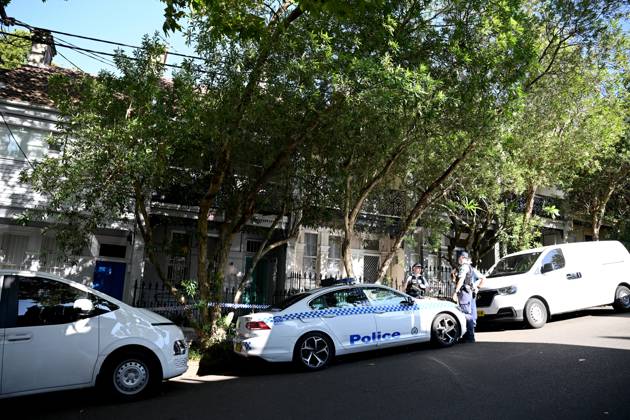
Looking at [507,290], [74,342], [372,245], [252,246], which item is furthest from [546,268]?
[252,246]

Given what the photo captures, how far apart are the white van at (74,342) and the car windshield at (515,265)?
8159 millimetres

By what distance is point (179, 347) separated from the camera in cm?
688

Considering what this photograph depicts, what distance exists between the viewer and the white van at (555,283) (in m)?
10.7

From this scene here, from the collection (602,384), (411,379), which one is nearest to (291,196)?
(411,379)

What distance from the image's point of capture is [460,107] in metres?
9.91

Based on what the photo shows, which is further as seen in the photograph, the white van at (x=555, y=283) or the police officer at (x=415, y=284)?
the police officer at (x=415, y=284)

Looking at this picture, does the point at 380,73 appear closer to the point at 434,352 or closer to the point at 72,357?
the point at 434,352

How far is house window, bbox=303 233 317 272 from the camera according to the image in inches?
709

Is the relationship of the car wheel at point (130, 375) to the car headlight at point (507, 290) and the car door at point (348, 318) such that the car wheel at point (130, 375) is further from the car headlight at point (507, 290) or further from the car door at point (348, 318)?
→ the car headlight at point (507, 290)

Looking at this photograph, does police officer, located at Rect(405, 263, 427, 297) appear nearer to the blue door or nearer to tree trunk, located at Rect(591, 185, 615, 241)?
the blue door

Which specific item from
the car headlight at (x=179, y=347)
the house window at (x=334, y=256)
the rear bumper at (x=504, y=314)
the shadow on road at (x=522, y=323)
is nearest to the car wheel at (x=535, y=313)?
the rear bumper at (x=504, y=314)

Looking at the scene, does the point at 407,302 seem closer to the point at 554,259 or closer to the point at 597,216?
the point at 554,259

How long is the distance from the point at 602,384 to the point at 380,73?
216 inches

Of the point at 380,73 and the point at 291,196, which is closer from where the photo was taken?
the point at 380,73
